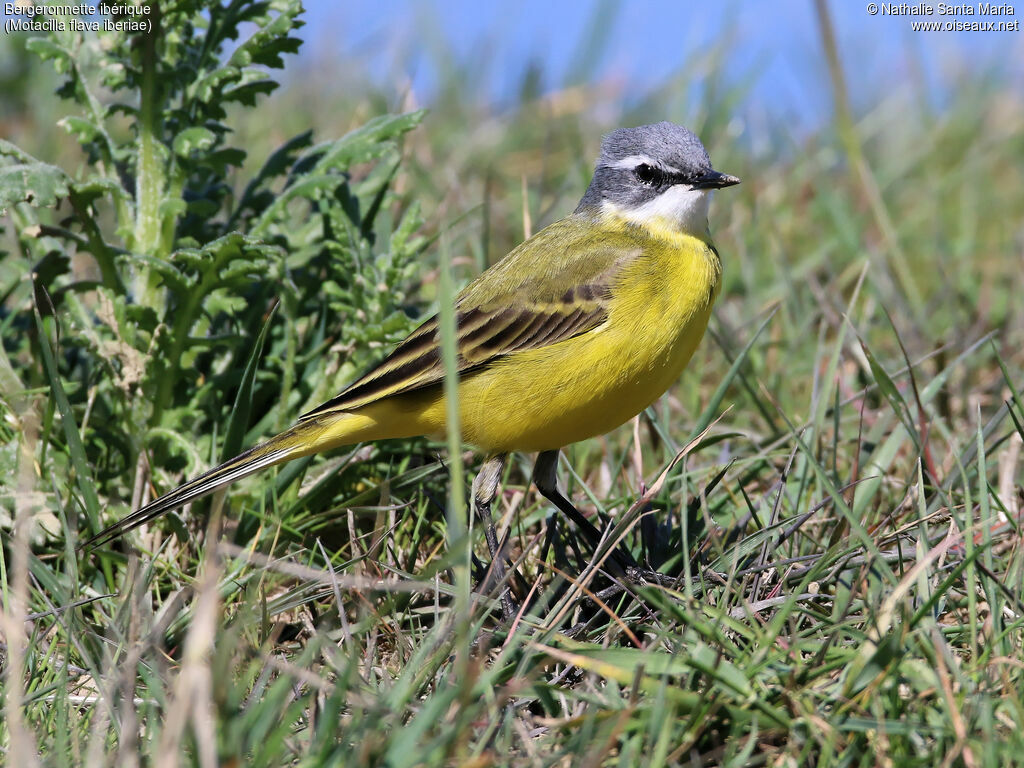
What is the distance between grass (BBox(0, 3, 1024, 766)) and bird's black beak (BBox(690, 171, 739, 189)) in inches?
29.6

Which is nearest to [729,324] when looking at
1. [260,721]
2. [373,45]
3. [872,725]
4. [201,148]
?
[201,148]

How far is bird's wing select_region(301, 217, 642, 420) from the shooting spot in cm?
443

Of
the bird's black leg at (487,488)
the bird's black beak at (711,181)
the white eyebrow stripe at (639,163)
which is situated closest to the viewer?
the bird's black leg at (487,488)

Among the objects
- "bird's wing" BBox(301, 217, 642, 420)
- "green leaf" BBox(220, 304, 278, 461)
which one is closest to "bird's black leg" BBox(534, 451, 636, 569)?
"bird's wing" BBox(301, 217, 642, 420)

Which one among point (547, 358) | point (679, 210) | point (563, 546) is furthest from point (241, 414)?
point (679, 210)

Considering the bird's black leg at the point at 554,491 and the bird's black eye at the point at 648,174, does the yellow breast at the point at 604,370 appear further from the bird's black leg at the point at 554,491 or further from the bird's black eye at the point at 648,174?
the bird's black eye at the point at 648,174

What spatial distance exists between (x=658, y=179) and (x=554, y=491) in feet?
4.91

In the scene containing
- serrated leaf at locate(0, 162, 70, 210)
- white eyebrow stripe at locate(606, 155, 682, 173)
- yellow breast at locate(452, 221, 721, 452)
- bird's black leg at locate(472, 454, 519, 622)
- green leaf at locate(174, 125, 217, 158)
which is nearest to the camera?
serrated leaf at locate(0, 162, 70, 210)

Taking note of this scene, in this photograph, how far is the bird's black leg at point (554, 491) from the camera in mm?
4500

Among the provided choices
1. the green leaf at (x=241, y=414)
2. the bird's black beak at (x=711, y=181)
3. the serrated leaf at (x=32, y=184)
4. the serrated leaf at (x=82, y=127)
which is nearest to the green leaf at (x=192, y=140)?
the serrated leaf at (x=82, y=127)

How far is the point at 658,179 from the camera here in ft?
16.7

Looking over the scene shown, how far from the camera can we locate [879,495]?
191 inches
